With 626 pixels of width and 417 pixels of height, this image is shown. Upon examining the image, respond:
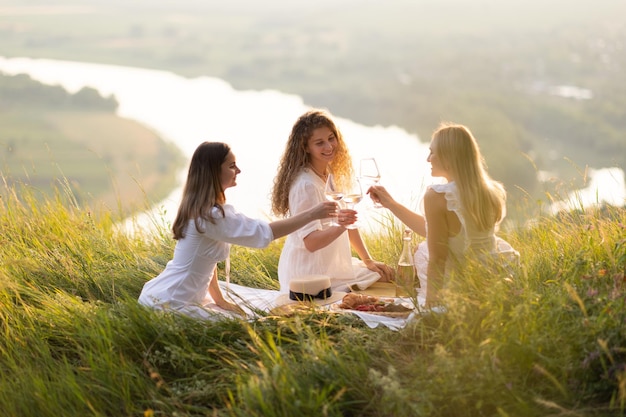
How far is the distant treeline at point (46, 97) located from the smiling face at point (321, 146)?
28429 mm

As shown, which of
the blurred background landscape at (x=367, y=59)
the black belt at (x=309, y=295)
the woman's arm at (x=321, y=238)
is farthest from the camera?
the blurred background landscape at (x=367, y=59)

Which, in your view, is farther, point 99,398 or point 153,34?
point 153,34

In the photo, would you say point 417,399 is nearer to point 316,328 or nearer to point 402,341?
point 402,341

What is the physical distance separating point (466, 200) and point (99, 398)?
2293mm

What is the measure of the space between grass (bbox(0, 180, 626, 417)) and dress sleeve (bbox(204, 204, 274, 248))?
55 cm

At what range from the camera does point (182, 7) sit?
4366 centimetres

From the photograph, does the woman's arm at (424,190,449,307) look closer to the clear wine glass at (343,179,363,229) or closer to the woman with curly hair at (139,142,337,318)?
the clear wine glass at (343,179,363,229)

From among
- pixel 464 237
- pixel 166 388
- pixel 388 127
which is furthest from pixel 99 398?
pixel 388 127

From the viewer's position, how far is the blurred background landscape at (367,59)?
31.9 m

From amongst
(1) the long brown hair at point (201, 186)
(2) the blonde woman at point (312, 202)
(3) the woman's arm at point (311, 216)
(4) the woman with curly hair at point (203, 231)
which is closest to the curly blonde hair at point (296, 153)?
(2) the blonde woman at point (312, 202)

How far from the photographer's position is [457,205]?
4.07 m

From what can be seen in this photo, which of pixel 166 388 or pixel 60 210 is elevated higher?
pixel 60 210

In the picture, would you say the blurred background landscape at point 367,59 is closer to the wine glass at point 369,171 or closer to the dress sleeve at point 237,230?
the wine glass at point 369,171

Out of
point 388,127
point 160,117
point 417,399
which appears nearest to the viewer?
point 417,399
